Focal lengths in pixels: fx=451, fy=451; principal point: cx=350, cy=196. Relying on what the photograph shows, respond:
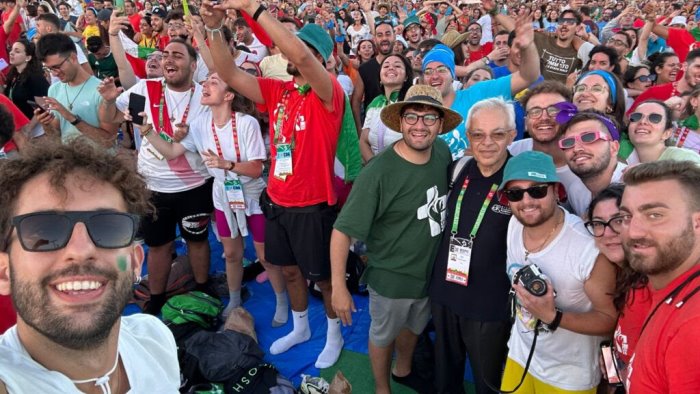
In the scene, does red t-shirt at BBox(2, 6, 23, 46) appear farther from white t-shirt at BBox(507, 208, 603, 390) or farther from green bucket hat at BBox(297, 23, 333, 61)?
white t-shirt at BBox(507, 208, 603, 390)

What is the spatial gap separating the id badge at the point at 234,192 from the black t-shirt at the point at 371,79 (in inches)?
96.1

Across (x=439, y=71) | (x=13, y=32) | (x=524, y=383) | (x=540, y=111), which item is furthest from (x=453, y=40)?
(x=13, y=32)

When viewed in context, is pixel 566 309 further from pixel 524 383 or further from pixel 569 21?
pixel 569 21

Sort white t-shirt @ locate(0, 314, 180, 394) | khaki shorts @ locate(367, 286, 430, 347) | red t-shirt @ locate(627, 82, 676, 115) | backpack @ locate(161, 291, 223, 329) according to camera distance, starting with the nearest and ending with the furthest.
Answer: white t-shirt @ locate(0, 314, 180, 394)
khaki shorts @ locate(367, 286, 430, 347)
backpack @ locate(161, 291, 223, 329)
red t-shirt @ locate(627, 82, 676, 115)

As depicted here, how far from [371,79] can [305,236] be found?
Answer: 2.84 m

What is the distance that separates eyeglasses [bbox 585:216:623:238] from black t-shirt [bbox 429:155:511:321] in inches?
16.1

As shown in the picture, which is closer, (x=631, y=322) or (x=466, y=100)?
(x=631, y=322)

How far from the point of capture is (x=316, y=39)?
2916mm

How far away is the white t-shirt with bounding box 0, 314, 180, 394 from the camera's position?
1107 millimetres

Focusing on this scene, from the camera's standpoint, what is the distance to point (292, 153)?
3.01 meters

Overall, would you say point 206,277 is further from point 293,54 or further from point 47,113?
point 293,54

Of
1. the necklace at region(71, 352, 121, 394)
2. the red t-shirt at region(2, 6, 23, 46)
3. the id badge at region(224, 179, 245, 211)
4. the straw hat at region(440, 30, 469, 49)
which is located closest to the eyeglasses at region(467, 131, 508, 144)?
the id badge at region(224, 179, 245, 211)

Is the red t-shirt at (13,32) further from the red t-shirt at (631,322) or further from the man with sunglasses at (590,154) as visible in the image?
the red t-shirt at (631,322)

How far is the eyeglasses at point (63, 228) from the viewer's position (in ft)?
3.81
